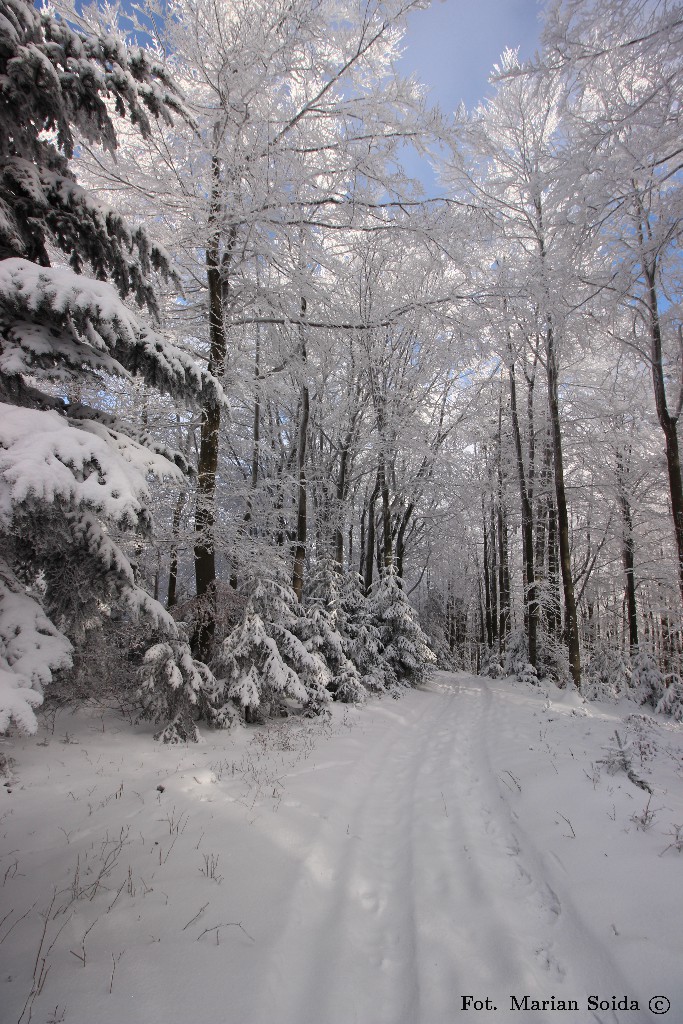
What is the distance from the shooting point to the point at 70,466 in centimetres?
239

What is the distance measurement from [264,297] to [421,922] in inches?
336

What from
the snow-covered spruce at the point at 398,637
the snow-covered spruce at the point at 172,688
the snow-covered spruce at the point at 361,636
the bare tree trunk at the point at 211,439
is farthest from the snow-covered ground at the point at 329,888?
the snow-covered spruce at the point at 398,637

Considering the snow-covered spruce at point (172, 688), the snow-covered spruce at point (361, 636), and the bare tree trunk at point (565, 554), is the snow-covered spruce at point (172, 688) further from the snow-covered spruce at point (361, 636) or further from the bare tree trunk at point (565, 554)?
the bare tree trunk at point (565, 554)

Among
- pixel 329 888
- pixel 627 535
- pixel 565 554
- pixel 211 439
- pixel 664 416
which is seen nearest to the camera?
pixel 329 888

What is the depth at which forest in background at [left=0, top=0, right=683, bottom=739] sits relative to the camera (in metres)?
2.90

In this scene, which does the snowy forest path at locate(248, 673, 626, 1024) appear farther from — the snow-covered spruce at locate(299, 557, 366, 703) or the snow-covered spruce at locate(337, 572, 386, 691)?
the snow-covered spruce at locate(337, 572, 386, 691)

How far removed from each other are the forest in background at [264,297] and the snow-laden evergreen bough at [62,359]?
0.06 feet

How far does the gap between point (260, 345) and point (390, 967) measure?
9.88 metres

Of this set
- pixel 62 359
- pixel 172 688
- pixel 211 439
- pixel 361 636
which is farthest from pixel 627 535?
pixel 62 359

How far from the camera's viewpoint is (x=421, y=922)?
9.71ft

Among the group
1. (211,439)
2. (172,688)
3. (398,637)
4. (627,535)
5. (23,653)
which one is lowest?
(398,637)

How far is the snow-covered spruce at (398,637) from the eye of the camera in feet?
45.2

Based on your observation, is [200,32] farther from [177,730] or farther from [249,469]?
[249,469]

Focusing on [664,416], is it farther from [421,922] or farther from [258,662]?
[421,922]
